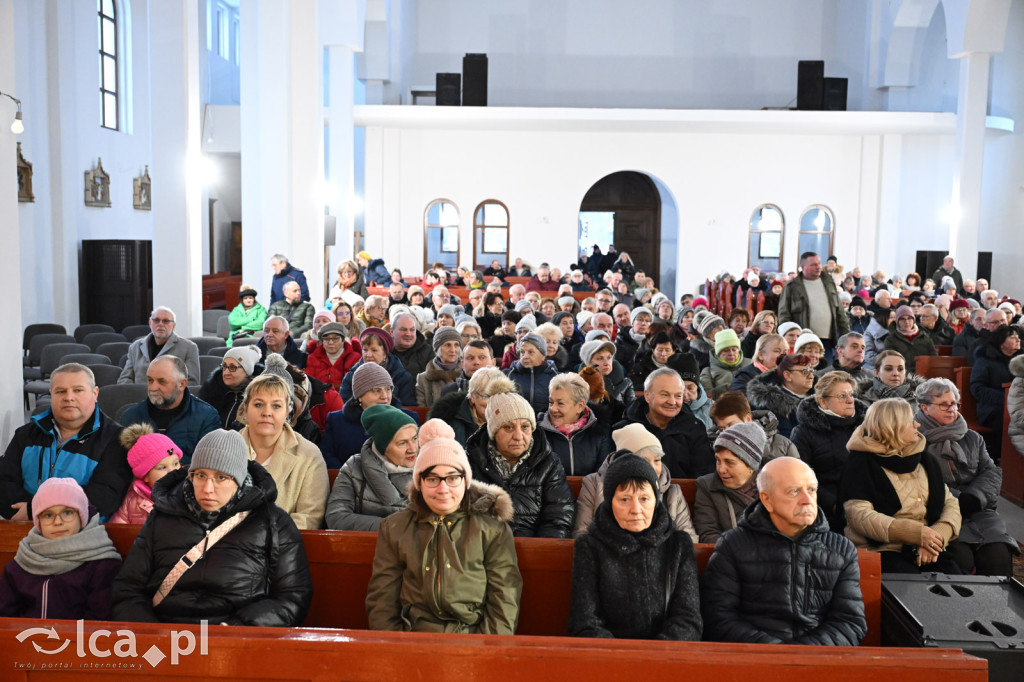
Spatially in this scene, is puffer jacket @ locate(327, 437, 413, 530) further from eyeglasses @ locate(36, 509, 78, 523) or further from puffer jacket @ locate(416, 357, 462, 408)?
puffer jacket @ locate(416, 357, 462, 408)

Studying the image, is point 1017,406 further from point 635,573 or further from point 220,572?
point 220,572

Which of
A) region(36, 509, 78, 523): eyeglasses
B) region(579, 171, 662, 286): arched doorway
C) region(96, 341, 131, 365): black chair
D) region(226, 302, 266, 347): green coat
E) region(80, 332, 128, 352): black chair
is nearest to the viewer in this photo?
region(36, 509, 78, 523): eyeglasses

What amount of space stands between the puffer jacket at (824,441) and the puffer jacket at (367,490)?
2137 mm

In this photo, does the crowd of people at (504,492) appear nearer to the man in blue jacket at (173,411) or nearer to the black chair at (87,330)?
the man in blue jacket at (173,411)

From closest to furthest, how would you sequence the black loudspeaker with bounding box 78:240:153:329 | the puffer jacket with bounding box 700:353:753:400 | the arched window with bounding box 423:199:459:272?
the puffer jacket with bounding box 700:353:753:400 → the black loudspeaker with bounding box 78:240:153:329 → the arched window with bounding box 423:199:459:272

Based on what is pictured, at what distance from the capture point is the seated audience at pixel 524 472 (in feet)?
13.5

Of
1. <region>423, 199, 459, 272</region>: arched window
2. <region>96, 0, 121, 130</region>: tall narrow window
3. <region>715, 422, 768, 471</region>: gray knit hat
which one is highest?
<region>96, 0, 121, 130</region>: tall narrow window

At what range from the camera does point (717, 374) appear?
715 centimetres

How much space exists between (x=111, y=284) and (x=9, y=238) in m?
8.30

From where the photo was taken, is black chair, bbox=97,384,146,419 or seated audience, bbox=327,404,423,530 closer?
seated audience, bbox=327,404,423,530

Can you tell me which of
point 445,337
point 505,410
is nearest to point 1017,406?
point 445,337

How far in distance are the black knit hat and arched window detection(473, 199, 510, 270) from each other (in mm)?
18781

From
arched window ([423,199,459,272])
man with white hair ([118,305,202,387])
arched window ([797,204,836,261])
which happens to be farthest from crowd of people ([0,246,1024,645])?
arched window ([797,204,836,261])

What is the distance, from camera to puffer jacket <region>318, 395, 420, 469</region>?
4973 millimetres
